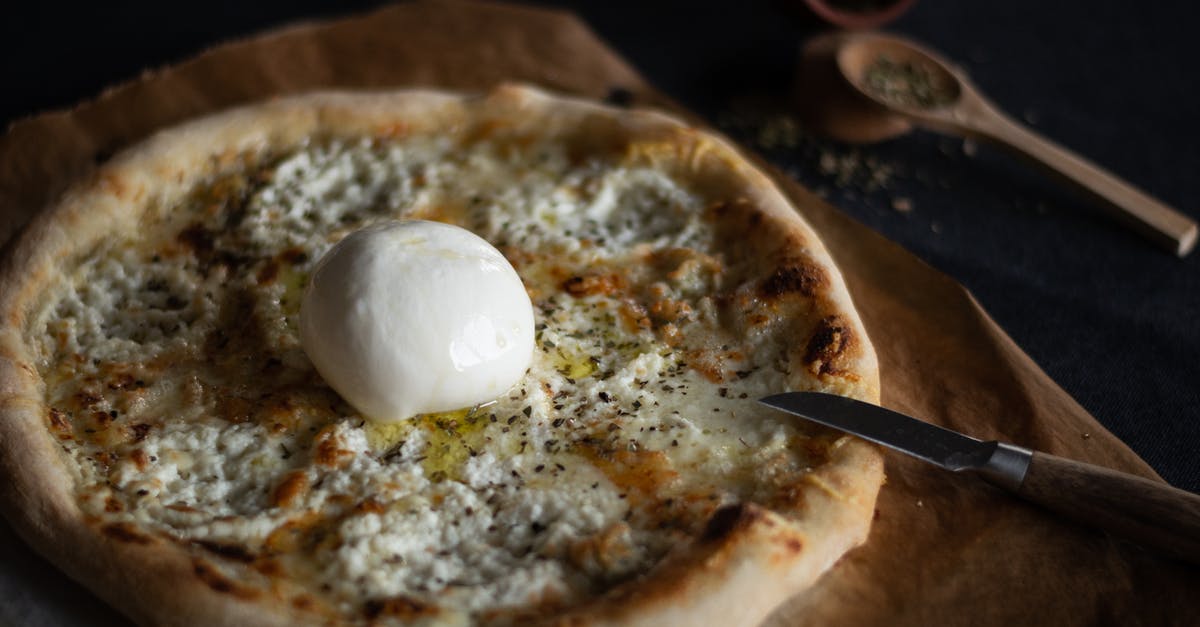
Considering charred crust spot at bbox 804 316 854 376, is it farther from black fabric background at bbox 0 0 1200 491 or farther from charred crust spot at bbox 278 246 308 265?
charred crust spot at bbox 278 246 308 265

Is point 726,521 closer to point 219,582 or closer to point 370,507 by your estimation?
point 370,507

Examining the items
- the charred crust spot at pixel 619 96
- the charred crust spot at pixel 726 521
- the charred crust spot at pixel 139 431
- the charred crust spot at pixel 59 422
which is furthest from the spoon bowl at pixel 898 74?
the charred crust spot at pixel 59 422

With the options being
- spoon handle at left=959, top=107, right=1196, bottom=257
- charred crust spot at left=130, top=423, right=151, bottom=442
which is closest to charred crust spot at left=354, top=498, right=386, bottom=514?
charred crust spot at left=130, top=423, right=151, bottom=442

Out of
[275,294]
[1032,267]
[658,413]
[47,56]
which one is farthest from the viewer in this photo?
[47,56]

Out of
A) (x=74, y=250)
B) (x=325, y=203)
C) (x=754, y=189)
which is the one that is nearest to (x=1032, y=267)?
(x=754, y=189)

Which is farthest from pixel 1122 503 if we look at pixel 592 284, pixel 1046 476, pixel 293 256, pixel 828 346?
pixel 293 256

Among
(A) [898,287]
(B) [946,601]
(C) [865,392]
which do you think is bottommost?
(B) [946,601]

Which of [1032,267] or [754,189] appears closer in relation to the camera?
[754,189]

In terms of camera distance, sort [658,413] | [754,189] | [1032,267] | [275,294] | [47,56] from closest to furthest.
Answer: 1. [658,413]
2. [275,294]
3. [754,189]
4. [1032,267]
5. [47,56]

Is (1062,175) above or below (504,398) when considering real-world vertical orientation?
below

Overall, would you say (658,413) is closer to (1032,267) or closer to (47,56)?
(1032,267)
